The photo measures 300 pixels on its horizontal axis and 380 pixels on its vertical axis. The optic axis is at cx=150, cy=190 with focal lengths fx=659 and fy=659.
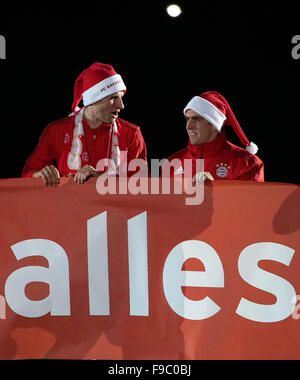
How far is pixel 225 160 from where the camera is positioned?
3295mm

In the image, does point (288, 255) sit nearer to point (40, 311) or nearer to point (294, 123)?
point (40, 311)

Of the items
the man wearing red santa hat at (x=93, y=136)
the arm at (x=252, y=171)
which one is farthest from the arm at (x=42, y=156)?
the arm at (x=252, y=171)

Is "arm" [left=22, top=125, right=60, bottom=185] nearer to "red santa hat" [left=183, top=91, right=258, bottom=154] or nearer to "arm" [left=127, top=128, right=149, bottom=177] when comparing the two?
"arm" [left=127, top=128, right=149, bottom=177]

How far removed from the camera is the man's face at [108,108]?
11.0 ft

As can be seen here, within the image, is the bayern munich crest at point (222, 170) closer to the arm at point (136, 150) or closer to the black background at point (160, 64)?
the arm at point (136, 150)

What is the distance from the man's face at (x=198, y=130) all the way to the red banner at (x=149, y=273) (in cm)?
62

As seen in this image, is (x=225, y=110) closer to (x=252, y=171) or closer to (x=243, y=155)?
(x=243, y=155)

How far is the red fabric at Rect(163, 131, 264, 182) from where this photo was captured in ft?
10.6

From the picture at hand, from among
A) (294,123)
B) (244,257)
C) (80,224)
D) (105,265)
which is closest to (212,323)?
(244,257)

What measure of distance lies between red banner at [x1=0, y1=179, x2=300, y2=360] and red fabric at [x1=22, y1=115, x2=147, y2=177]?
548mm

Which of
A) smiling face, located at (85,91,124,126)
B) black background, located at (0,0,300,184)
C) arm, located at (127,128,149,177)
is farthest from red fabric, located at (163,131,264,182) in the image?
black background, located at (0,0,300,184)

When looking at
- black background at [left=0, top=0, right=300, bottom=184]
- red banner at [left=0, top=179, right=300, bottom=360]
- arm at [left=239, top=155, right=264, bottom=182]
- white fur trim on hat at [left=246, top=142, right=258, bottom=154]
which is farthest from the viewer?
black background at [left=0, top=0, right=300, bottom=184]

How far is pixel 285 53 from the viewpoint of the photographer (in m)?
4.14

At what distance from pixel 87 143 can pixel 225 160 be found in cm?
71
